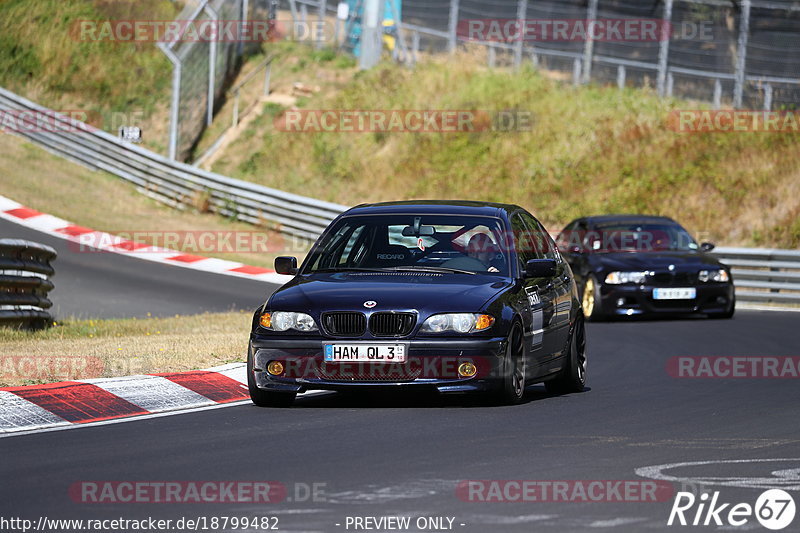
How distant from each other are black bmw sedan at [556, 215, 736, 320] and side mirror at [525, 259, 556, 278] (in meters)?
9.29

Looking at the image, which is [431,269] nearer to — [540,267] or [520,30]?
[540,267]

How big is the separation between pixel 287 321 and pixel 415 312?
917mm

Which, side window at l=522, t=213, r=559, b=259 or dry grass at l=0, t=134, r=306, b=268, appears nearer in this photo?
side window at l=522, t=213, r=559, b=259

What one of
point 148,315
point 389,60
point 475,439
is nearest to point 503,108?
point 389,60

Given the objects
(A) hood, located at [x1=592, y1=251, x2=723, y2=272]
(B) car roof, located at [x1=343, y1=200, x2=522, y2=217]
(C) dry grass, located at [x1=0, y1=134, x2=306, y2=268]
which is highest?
(B) car roof, located at [x1=343, y1=200, x2=522, y2=217]

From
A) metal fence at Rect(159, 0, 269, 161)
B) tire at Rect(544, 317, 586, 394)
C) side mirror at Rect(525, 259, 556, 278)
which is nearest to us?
side mirror at Rect(525, 259, 556, 278)

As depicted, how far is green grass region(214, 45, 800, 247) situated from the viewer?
103 ft

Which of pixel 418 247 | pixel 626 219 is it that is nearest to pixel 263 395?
pixel 418 247

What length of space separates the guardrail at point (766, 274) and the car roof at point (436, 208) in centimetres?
1396

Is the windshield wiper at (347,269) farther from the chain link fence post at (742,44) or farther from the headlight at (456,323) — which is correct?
the chain link fence post at (742,44)

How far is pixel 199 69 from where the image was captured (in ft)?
123

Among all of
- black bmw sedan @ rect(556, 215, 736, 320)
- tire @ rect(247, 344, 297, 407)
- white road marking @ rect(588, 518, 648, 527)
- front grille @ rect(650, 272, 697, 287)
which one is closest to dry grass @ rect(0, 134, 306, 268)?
black bmw sedan @ rect(556, 215, 736, 320)

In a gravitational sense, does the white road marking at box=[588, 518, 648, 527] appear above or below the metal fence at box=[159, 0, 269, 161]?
below

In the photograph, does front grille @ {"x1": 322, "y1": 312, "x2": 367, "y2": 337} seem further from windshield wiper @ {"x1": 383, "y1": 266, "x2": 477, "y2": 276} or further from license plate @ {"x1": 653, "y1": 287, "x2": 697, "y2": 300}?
license plate @ {"x1": 653, "y1": 287, "x2": 697, "y2": 300}
